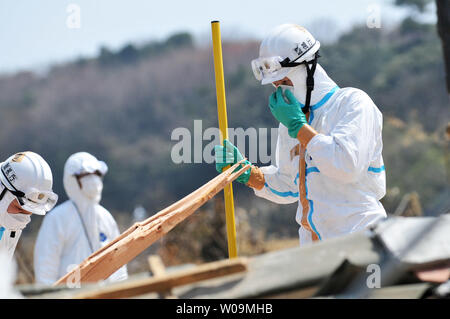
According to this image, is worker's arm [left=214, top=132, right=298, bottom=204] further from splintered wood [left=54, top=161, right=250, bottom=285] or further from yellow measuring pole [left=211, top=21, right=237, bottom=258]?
splintered wood [left=54, top=161, right=250, bottom=285]

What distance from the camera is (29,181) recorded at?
4.64 meters

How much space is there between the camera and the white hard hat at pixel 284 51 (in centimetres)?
447

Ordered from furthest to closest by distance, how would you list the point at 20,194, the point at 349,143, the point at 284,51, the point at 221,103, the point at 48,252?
the point at 48,252, the point at 221,103, the point at 20,194, the point at 284,51, the point at 349,143

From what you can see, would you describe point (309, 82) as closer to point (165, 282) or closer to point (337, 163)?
point (337, 163)

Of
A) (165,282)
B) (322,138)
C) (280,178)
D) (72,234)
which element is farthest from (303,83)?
(72,234)

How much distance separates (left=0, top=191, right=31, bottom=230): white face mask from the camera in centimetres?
452

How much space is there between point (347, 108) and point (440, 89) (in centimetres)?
3047

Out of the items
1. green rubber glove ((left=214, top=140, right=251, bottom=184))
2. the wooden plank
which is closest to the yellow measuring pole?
→ green rubber glove ((left=214, top=140, right=251, bottom=184))

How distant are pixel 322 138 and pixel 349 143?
0.46ft

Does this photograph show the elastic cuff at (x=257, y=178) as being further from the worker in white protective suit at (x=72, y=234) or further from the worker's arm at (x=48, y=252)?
the worker's arm at (x=48, y=252)

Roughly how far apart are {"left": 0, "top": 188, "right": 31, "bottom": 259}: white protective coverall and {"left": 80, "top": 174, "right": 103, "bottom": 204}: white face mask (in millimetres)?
2755

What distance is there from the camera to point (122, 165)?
41844mm
